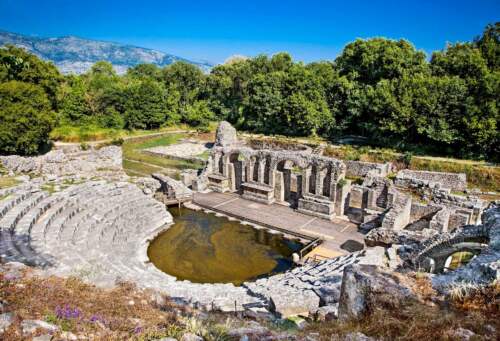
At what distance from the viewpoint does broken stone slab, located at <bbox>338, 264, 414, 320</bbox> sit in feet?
18.9

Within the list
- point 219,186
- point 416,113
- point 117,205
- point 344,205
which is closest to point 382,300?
point 344,205

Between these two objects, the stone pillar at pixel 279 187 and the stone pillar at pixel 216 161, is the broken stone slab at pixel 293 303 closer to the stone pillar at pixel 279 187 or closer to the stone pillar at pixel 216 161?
the stone pillar at pixel 279 187

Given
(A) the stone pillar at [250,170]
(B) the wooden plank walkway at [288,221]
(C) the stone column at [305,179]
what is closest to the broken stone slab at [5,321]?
(B) the wooden plank walkway at [288,221]

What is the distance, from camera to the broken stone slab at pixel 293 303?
995 centimetres

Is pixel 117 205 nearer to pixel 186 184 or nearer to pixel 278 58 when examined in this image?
pixel 186 184

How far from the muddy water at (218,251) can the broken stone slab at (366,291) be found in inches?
331

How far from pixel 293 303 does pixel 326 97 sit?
35.2m

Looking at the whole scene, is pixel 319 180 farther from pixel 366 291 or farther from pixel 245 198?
pixel 366 291

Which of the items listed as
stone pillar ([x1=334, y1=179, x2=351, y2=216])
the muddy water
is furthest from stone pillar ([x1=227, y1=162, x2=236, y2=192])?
stone pillar ([x1=334, y1=179, x2=351, y2=216])

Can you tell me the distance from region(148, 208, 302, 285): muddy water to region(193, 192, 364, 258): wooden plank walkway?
96cm

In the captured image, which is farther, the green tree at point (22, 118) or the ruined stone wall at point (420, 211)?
the green tree at point (22, 118)

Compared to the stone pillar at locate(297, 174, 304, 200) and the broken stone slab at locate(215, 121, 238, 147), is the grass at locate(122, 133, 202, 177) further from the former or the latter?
the stone pillar at locate(297, 174, 304, 200)

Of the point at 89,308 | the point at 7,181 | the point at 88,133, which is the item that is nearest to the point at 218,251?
the point at 89,308

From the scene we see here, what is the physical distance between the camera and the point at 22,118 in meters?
28.2
